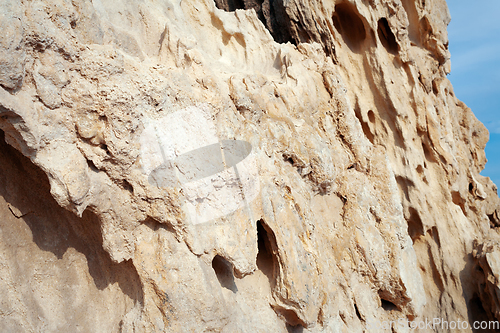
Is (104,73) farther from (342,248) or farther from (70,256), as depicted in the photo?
(342,248)

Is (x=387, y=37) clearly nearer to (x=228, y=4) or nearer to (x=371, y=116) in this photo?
(x=371, y=116)

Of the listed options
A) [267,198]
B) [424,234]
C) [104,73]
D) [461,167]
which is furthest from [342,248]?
[461,167]

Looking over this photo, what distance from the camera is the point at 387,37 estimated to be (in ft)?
25.7

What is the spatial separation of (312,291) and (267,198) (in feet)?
3.89

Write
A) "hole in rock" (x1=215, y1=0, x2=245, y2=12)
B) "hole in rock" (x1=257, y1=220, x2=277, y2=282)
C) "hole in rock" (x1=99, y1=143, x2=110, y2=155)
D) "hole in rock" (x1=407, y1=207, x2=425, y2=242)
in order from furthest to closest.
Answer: "hole in rock" (x1=215, y1=0, x2=245, y2=12) → "hole in rock" (x1=407, y1=207, x2=425, y2=242) → "hole in rock" (x1=257, y1=220, x2=277, y2=282) → "hole in rock" (x1=99, y1=143, x2=110, y2=155)

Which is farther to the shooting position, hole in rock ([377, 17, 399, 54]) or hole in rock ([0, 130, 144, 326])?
hole in rock ([377, 17, 399, 54])

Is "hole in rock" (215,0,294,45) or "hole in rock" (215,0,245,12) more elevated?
"hole in rock" (215,0,294,45)

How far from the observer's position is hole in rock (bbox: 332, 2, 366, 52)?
754 centimetres

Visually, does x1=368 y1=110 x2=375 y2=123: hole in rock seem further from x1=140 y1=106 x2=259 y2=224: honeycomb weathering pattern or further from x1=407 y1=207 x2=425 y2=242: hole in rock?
x1=140 y1=106 x2=259 y2=224: honeycomb weathering pattern

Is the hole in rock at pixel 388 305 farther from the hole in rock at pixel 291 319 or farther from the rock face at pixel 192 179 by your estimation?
the hole in rock at pixel 291 319

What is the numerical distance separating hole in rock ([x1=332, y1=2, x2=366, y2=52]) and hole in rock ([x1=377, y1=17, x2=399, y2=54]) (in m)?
0.52

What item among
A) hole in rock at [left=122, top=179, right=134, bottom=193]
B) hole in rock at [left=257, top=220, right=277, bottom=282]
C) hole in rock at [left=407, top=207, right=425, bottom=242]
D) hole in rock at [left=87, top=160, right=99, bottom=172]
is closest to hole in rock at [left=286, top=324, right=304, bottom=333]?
hole in rock at [left=257, top=220, right=277, bottom=282]

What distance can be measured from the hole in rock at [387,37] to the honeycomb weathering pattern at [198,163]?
201 inches

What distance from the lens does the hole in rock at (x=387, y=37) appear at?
304 inches
